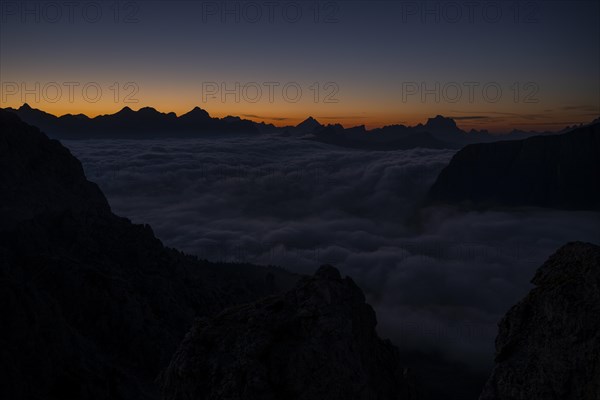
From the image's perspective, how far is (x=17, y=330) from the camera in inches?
1214

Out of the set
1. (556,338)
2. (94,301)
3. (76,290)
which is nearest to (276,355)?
(556,338)

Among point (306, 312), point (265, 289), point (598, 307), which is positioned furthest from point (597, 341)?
point (265, 289)

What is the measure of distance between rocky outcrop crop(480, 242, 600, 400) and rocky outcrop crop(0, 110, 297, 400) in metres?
29.2

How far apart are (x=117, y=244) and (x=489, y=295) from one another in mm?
129618

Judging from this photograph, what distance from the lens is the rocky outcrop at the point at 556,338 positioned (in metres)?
9.22

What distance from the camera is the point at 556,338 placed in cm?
984

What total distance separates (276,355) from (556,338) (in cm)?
731

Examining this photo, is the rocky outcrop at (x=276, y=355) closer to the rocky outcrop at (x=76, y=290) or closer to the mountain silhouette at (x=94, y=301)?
the mountain silhouette at (x=94, y=301)

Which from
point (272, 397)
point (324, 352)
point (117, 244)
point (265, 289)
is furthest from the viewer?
point (265, 289)

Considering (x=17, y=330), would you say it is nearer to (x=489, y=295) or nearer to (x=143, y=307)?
(x=143, y=307)

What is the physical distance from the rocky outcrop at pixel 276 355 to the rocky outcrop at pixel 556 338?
4.44 m

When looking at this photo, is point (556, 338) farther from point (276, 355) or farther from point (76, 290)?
point (76, 290)

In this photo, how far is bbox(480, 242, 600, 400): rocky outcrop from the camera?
922 centimetres

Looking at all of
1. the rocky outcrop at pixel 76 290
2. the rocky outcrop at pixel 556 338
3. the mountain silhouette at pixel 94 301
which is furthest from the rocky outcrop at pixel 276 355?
the rocky outcrop at pixel 76 290
